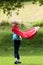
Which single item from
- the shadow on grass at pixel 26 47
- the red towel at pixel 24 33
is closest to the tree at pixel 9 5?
the shadow on grass at pixel 26 47

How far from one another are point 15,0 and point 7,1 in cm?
60

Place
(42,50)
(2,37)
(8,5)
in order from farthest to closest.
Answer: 1. (2,37)
2. (8,5)
3. (42,50)

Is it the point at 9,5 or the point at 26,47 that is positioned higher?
the point at 9,5

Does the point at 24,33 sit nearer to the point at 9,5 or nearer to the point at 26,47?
the point at 26,47

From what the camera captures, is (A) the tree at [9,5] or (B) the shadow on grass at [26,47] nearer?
(B) the shadow on grass at [26,47]

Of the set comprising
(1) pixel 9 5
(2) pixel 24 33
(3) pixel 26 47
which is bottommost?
(3) pixel 26 47

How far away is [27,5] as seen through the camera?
57.6 m

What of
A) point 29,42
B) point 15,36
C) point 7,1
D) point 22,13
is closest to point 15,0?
point 7,1

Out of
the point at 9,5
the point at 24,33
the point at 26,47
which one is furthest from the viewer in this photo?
the point at 9,5

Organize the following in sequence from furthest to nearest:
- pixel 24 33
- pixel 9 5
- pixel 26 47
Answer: pixel 9 5 → pixel 26 47 → pixel 24 33

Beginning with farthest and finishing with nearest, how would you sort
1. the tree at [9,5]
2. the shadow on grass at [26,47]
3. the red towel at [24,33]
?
the tree at [9,5] < the shadow on grass at [26,47] < the red towel at [24,33]

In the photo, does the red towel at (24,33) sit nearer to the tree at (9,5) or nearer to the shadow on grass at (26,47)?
the shadow on grass at (26,47)

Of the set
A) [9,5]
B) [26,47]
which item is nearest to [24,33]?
[26,47]

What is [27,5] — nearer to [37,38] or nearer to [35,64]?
[37,38]
